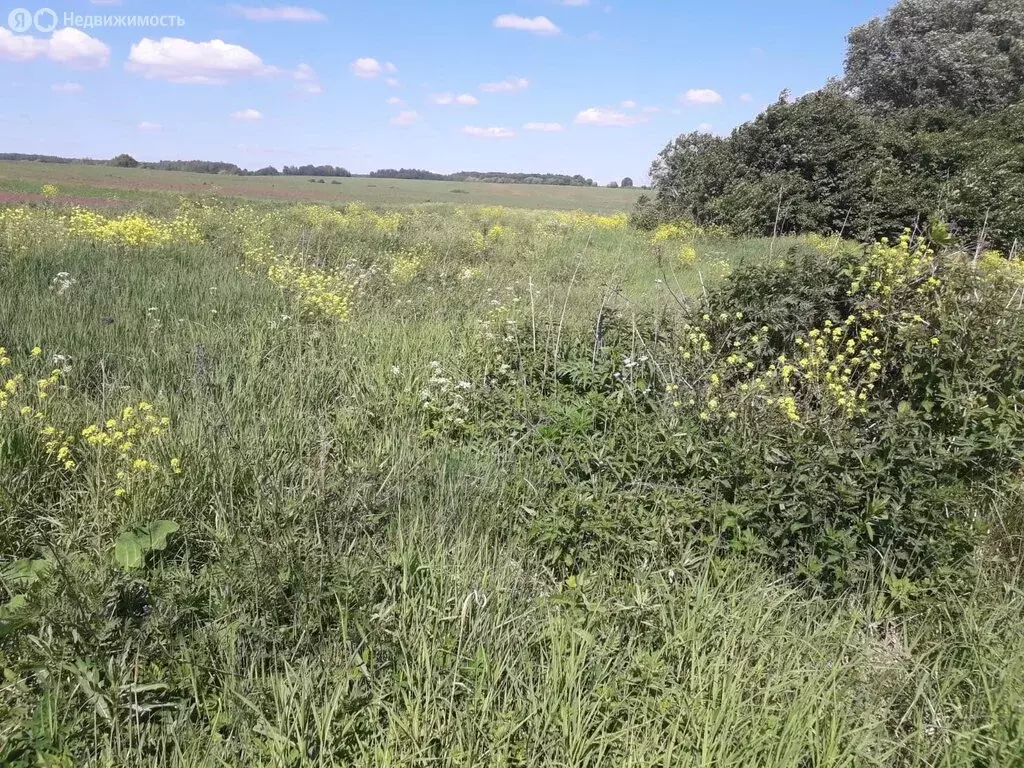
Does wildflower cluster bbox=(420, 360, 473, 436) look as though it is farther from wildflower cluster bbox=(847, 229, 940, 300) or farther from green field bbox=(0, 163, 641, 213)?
green field bbox=(0, 163, 641, 213)

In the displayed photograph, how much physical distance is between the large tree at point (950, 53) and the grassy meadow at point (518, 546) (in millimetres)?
31535

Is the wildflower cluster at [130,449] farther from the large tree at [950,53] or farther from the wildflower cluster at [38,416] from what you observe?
the large tree at [950,53]

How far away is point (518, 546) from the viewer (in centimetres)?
267

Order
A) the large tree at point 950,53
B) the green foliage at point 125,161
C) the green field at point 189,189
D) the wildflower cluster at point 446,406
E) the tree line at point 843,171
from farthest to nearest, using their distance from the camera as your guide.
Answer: the green foliage at point 125,161
the green field at point 189,189
the large tree at point 950,53
the tree line at point 843,171
the wildflower cluster at point 446,406

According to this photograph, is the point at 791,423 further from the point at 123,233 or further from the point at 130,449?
the point at 123,233

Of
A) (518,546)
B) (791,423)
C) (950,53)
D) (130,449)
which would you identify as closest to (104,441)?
(130,449)

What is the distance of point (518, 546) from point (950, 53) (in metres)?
34.6

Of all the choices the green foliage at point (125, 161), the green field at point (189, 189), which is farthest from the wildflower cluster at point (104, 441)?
the green foliage at point (125, 161)

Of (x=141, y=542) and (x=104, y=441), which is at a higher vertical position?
(x=104, y=441)

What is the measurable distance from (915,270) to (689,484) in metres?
2.22

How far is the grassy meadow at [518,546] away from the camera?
5.95 feet

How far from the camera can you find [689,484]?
2.99m

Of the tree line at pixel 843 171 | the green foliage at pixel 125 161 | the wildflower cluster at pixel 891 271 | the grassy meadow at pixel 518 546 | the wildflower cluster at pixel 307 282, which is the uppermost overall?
the green foliage at pixel 125 161

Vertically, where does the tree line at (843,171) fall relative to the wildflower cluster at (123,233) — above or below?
above
